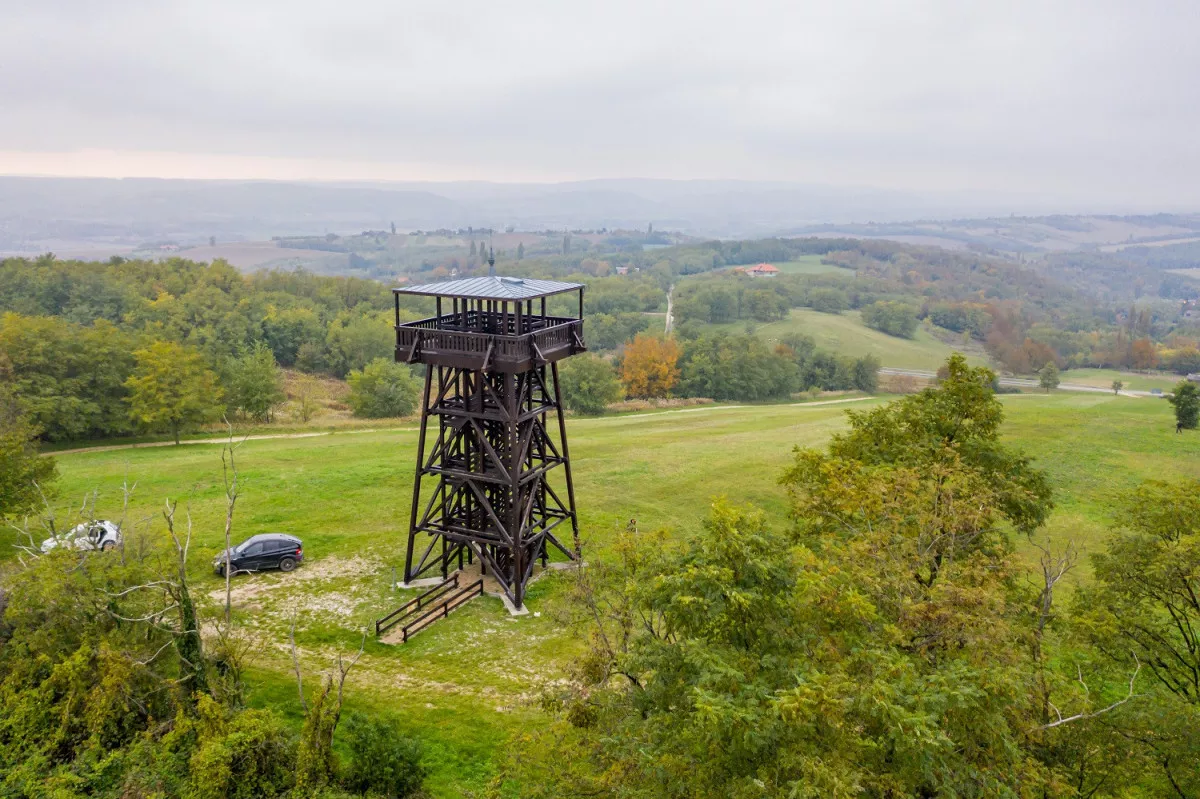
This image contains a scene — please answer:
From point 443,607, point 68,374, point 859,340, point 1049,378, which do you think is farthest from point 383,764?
point 859,340

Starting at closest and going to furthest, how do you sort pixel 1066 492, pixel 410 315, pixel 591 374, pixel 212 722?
pixel 212 722 < pixel 1066 492 < pixel 591 374 < pixel 410 315

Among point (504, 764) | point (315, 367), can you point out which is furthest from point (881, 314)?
point (504, 764)

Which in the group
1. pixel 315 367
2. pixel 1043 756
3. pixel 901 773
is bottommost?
pixel 315 367

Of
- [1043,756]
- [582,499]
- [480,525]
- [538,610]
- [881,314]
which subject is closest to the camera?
[1043,756]

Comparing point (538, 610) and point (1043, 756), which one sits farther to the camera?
point (538, 610)

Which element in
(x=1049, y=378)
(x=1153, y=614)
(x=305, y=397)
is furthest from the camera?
(x=1049, y=378)

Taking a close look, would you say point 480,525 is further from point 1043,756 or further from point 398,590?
point 1043,756

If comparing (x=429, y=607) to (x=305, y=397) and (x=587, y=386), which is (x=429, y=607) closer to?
(x=587, y=386)

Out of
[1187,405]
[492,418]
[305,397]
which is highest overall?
[492,418]

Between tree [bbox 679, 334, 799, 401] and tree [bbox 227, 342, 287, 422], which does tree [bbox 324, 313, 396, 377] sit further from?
→ tree [bbox 679, 334, 799, 401]
